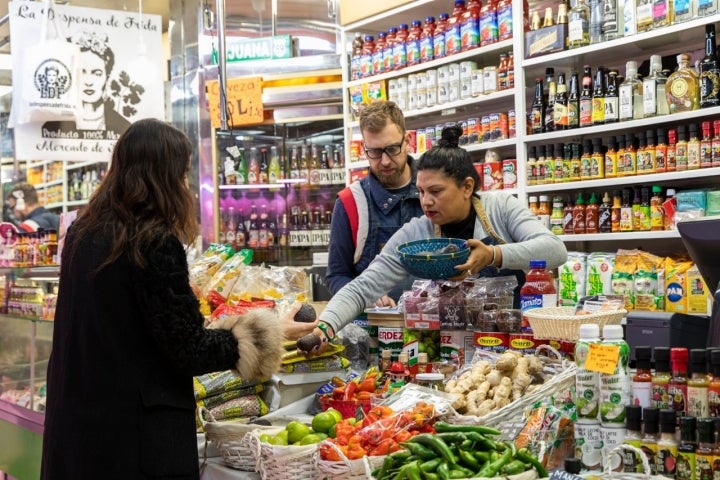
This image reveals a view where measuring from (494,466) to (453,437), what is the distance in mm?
175

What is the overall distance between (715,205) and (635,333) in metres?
1.86

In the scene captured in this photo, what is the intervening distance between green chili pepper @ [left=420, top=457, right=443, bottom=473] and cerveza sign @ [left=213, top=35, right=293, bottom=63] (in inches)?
237

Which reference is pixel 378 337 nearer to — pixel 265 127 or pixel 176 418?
pixel 176 418

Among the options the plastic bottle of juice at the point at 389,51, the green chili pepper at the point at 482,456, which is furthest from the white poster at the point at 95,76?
the green chili pepper at the point at 482,456

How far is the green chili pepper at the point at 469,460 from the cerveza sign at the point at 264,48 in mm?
5993

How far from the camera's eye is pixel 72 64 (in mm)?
5285

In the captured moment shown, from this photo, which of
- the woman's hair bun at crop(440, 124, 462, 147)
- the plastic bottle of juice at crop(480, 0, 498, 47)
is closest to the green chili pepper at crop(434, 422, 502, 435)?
the woman's hair bun at crop(440, 124, 462, 147)

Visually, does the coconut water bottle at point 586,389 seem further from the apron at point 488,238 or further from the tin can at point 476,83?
the tin can at point 476,83

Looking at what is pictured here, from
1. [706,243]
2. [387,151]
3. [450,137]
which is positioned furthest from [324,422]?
[387,151]

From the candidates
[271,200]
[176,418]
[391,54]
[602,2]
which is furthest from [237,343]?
[271,200]

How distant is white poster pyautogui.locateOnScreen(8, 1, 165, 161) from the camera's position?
208 inches

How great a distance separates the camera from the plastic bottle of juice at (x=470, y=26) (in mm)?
5430

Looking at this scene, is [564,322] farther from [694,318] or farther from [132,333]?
[132,333]

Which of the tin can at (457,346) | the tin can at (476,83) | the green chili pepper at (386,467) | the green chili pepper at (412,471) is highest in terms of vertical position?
the tin can at (476,83)
